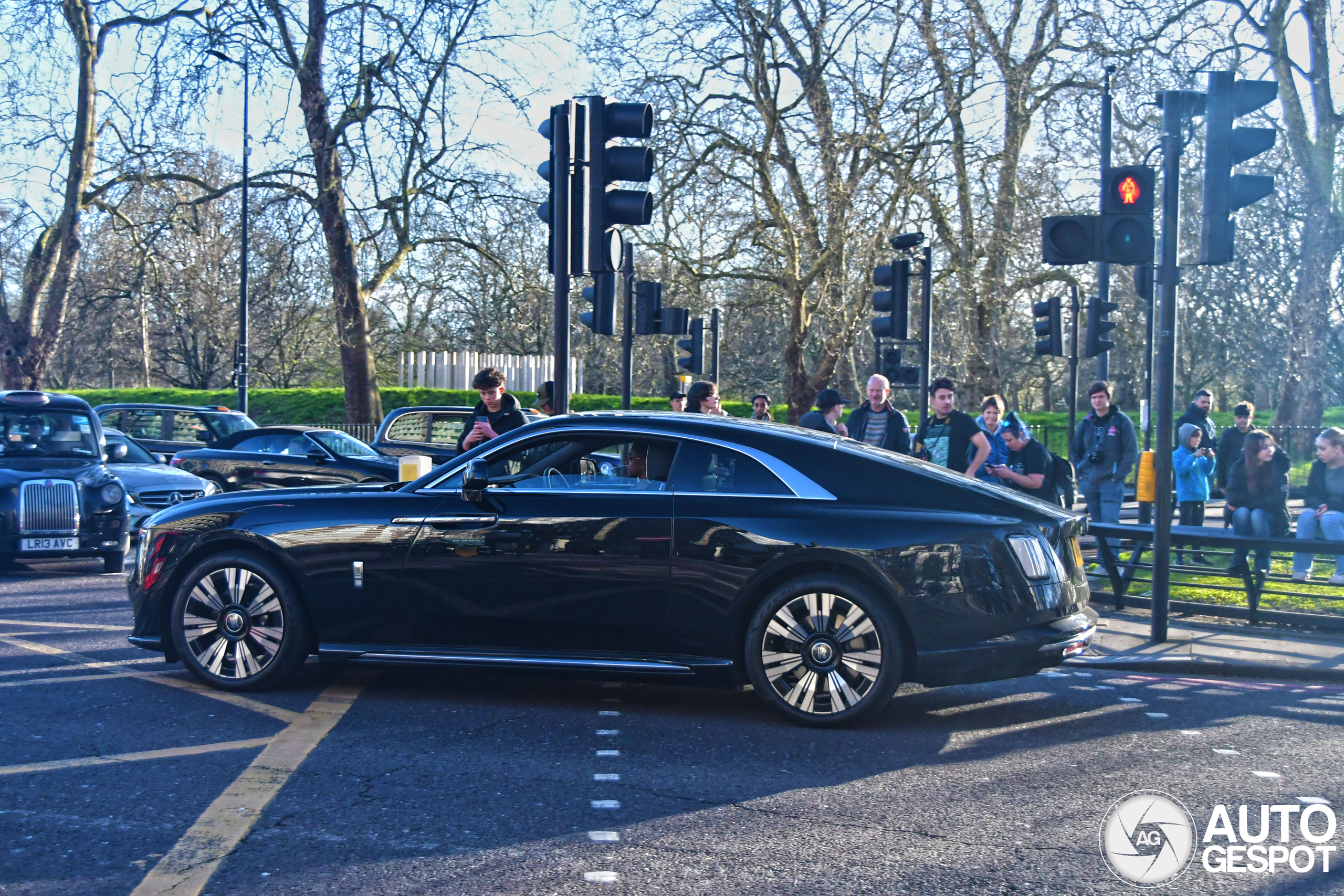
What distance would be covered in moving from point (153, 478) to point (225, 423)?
5.23 metres

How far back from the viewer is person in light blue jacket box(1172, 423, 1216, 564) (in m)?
13.6

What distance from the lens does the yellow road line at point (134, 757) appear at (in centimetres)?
502

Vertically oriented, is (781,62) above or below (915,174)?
above

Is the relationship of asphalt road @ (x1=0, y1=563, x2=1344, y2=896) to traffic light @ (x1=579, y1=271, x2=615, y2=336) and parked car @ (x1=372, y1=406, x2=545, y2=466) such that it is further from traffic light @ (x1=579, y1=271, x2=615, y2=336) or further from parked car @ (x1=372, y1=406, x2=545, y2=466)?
parked car @ (x1=372, y1=406, x2=545, y2=466)

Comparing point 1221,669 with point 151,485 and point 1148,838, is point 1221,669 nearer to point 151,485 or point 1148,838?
point 1148,838

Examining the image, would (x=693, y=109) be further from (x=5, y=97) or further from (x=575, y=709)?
(x=575, y=709)

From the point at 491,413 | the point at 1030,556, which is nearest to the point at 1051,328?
the point at 491,413

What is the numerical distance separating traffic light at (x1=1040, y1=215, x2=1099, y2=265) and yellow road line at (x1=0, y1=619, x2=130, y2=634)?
6899mm

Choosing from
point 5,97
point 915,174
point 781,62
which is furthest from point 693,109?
point 5,97

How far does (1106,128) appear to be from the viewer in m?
20.1

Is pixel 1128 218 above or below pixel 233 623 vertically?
above

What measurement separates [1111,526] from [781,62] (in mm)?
18095

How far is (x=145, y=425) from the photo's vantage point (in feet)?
62.7

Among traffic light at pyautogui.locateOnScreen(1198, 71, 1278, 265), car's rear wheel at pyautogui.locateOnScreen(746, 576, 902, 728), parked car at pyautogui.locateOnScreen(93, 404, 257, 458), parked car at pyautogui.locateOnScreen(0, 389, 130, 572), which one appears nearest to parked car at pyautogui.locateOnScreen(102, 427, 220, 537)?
parked car at pyautogui.locateOnScreen(0, 389, 130, 572)
